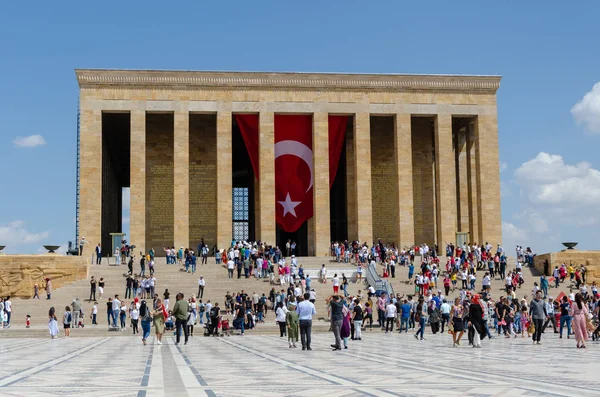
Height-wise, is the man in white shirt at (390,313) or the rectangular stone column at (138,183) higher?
the rectangular stone column at (138,183)

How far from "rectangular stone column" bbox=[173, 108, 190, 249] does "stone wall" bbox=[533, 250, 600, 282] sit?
17084 millimetres

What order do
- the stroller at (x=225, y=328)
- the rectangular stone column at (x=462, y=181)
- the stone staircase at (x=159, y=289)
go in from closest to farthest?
the stroller at (x=225, y=328) < the stone staircase at (x=159, y=289) < the rectangular stone column at (x=462, y=181)

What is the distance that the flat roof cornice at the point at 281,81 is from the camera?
40344mm

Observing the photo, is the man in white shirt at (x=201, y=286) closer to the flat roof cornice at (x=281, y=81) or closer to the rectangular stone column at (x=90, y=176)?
the rectangular stone column at (x=90, y=176)

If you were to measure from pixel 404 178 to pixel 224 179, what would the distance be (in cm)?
949

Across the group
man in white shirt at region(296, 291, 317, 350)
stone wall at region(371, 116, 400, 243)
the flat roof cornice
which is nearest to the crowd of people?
man in white shirt at region(296, 291, 317, 350)

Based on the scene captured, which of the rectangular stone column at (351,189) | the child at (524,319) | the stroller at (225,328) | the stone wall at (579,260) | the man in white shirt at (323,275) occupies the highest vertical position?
the rectangular stone column at (351,189)

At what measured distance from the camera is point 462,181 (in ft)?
151

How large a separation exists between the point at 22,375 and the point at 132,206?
97.9ft

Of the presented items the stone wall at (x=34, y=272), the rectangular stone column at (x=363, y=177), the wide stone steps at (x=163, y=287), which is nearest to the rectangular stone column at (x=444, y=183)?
the rectangular stone column at (x=363, y=177)

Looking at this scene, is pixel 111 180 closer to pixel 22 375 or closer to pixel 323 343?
pixel 323 343

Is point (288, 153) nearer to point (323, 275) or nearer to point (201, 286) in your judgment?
point (323, 275)

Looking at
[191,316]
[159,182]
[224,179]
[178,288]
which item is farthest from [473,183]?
[191,316]

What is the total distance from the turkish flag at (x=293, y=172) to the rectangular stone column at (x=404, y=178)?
184 inches
